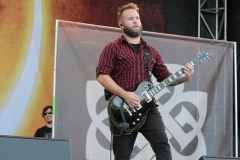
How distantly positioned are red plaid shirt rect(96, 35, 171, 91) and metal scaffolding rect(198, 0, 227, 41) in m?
3.32

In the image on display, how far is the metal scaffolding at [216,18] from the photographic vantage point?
7785 mm

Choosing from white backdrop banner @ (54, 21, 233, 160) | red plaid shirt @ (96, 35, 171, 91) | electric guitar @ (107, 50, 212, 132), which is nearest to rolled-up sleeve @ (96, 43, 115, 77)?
red plaid shirt @ (96, 35, 171, 91)

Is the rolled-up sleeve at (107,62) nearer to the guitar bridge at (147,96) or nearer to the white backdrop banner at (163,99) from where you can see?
the guitar bridge at (147,96)

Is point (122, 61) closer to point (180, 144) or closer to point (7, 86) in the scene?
point (180, 144)

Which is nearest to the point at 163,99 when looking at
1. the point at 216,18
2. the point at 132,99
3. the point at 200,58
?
the point at 200,58

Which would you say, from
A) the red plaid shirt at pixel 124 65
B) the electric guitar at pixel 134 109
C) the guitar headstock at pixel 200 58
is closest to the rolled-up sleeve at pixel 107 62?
the red plaid shirt at pixel 124 65

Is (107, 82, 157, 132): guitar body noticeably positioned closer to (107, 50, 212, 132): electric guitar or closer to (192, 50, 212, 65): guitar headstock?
(107, 50, 212, 132): electric guitar

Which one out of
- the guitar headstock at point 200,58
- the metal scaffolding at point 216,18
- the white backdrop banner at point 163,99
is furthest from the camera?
the metal scaffolding at point 216,18

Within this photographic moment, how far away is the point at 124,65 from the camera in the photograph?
15.0ft

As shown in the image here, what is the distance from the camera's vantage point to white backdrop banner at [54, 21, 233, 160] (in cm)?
578

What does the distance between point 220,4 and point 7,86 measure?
3308 mm

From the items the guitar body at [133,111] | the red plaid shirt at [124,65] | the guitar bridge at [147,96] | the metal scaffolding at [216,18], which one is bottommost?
the guitar body at [133,111]

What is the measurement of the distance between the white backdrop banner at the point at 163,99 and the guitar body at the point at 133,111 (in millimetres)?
1260

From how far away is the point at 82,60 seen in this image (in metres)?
5.91
